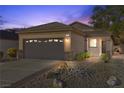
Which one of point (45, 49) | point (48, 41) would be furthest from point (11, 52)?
point (48, 41)

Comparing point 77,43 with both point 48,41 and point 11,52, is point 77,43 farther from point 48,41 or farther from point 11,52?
point 11,52

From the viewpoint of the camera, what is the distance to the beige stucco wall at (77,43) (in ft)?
44.2

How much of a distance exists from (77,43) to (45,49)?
9.42 ft

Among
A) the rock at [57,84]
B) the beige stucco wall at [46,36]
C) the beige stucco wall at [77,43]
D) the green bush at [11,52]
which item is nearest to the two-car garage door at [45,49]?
the beige stucco wall at [46,36]

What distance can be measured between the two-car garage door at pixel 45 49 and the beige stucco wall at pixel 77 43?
99 centimetres

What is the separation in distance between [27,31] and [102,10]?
6.03m

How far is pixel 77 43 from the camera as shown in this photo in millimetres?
14469

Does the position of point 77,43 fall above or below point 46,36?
below

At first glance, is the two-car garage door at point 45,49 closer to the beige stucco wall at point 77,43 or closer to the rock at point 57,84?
the beige stucco wall at point 77,43

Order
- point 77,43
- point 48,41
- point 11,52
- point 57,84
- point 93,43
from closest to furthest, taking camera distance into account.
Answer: point 57,84 → point 11,52 → point 48,41 → point 77,43 → point 93,43
